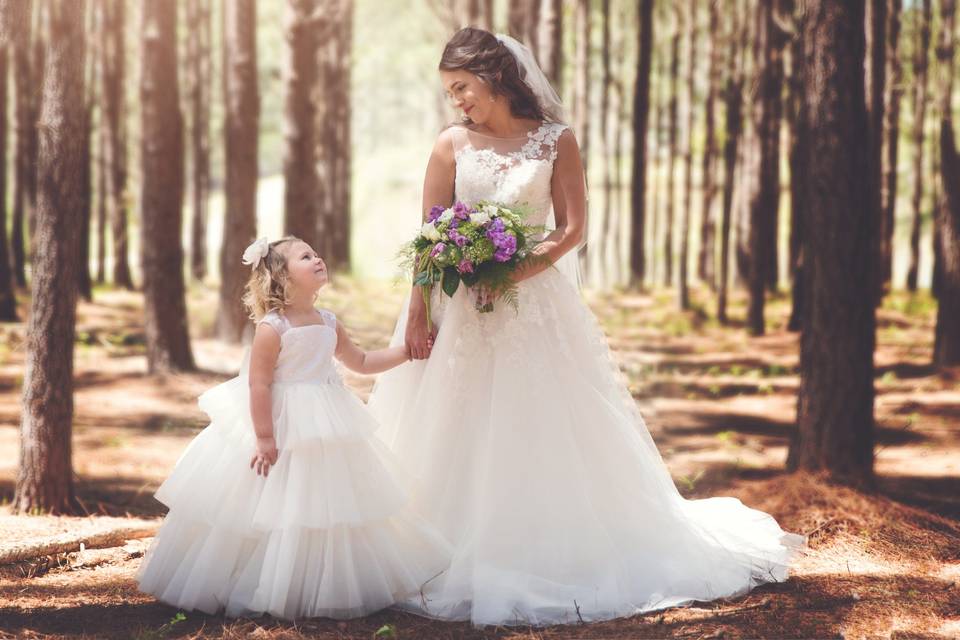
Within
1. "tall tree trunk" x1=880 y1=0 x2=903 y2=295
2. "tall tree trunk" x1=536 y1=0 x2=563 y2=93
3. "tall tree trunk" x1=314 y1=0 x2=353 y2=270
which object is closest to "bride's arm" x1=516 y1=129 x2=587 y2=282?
"tall tree trunk" x1=536 y1=0 x2=563 y2=93

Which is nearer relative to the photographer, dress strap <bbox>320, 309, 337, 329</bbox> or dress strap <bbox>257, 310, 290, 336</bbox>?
dress strap <bbox>257, 310, 290, 336</bbox>

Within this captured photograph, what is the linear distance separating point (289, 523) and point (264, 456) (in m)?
0.33

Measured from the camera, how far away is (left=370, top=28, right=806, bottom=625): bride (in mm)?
4570

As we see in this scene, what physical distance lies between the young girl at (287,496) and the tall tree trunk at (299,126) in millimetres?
8754

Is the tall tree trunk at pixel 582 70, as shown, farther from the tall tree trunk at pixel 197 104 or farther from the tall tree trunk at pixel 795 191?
the tall tree trunk at pixel 197 104

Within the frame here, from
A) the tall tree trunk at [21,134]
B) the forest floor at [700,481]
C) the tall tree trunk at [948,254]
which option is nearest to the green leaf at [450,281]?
the forest floor at [700,481]

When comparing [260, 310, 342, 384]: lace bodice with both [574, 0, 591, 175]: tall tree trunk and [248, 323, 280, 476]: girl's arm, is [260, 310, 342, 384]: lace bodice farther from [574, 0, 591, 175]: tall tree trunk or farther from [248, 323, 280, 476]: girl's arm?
[574, 0, 591, 175]: tall tree trunk

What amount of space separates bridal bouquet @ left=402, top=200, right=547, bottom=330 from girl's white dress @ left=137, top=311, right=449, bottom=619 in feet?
1.98

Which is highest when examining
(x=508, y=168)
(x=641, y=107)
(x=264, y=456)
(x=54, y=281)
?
(x=641, y=107)

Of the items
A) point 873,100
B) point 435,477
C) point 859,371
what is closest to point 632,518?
point 435,477

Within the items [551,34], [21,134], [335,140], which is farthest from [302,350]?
[335,140]

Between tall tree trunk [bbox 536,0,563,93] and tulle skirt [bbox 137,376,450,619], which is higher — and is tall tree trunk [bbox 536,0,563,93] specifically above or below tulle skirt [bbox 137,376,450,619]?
above

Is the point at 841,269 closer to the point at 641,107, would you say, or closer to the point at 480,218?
the point at 480,218

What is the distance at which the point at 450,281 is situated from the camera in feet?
14.8
